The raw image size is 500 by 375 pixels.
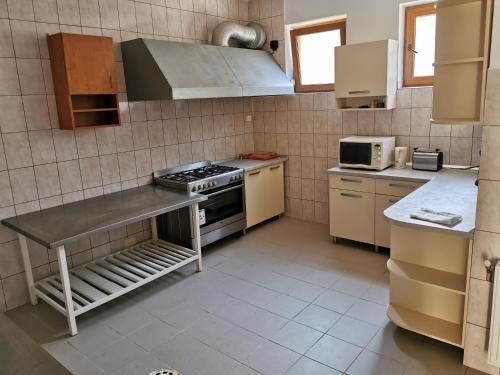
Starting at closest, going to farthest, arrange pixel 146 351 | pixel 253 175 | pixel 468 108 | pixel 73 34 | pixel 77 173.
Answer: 1. pixel 468 108
2. pixel 146 351
3. pixel 73 34
4. pixel 77 173
5. pixel 253 175

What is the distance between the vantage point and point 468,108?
2252 millimetres

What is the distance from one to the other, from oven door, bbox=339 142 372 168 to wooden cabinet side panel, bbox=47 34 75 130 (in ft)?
8.09

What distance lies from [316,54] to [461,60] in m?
2.38

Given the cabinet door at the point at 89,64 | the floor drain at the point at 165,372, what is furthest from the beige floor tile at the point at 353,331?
the cabinet door at the point at 89,64

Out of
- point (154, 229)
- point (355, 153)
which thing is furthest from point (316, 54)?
point (154, 229)

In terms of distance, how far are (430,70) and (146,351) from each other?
11.2 ft

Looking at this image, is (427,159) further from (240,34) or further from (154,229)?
(154,229)

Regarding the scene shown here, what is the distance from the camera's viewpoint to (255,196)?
441 cm

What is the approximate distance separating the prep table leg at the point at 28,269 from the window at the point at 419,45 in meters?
3.65

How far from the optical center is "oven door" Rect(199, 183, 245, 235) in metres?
3.83

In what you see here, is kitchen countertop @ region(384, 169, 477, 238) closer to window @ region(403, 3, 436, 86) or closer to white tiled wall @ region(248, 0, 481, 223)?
white tiled wall @ region(248, 0, 481, 223)

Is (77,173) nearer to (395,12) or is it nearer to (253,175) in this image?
(253,175)

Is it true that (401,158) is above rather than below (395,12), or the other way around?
below

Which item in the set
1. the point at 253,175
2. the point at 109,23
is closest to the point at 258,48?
the point at 253,175
